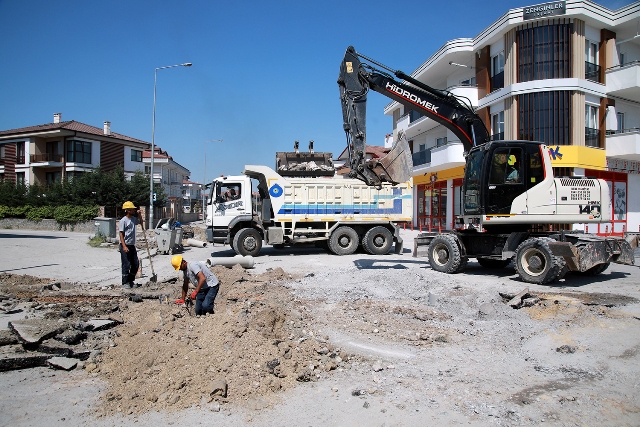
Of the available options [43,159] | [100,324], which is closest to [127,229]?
[100,324]

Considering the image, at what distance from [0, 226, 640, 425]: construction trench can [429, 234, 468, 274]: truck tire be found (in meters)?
2.34

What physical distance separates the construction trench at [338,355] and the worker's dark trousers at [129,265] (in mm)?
827

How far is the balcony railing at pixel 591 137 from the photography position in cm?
1975

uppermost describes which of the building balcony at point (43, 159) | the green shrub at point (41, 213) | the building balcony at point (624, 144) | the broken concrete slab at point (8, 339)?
the building balcony at point (43, 159)

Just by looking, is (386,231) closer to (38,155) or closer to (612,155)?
(612,155)

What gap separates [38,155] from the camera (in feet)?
133

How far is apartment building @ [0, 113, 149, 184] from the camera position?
39.8 m

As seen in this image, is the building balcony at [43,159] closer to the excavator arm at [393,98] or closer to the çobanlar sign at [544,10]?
the excavator arm at [393,98]

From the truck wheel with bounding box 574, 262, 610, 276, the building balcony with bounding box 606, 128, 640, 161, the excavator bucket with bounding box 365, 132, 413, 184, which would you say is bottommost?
the truck wheel with bounding box 574, 262, 610, 276

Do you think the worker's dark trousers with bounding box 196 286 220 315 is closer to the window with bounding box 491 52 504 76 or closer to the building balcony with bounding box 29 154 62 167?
the window with bounding box 491 52 504 76

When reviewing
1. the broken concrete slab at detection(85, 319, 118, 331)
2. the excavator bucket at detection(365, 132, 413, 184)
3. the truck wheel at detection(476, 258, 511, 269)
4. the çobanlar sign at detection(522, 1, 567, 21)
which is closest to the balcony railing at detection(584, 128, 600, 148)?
the çobanlar sign at detection(522, 1, 567, 21)

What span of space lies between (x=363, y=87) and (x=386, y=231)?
655cm

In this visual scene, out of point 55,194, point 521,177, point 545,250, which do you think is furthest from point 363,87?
point 55,194

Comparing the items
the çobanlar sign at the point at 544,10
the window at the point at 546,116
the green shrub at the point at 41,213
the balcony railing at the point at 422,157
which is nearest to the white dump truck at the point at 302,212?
the window at the point at 546,116
